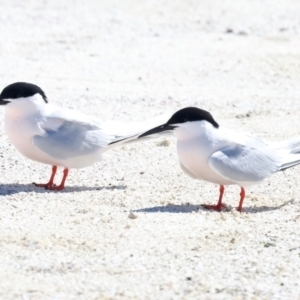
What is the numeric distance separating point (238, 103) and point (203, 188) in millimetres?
3460

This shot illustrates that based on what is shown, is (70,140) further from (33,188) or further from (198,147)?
(198,147)

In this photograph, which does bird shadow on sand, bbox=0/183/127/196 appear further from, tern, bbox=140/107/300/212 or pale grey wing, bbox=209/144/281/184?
pale grey wing, bbox=209/144/281/184

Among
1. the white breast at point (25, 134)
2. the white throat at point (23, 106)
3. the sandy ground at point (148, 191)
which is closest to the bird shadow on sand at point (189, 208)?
the sandy ground at point (148, 191)

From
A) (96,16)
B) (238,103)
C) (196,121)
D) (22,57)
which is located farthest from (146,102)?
(96,16)

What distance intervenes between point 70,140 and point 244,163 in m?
1.30

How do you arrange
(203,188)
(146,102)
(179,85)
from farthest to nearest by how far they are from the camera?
1. (179,85)
2. (146,102)
3. (203,188)

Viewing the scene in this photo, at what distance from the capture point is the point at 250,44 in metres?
13.8

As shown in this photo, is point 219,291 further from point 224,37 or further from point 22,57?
point 224,37

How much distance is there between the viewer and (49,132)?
6.49 m

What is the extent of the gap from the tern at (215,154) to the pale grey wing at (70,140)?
59cm

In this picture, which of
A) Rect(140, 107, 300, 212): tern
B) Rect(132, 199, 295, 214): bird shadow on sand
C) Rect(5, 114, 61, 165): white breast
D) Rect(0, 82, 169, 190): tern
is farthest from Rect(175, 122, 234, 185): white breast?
Rect(5, 114, 61, 165): white breast

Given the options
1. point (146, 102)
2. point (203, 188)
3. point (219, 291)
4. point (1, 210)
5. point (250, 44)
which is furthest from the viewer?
point (250, 44)

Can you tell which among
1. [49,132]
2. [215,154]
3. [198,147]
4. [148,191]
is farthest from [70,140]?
[215,154]

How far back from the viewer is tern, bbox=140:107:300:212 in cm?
605
